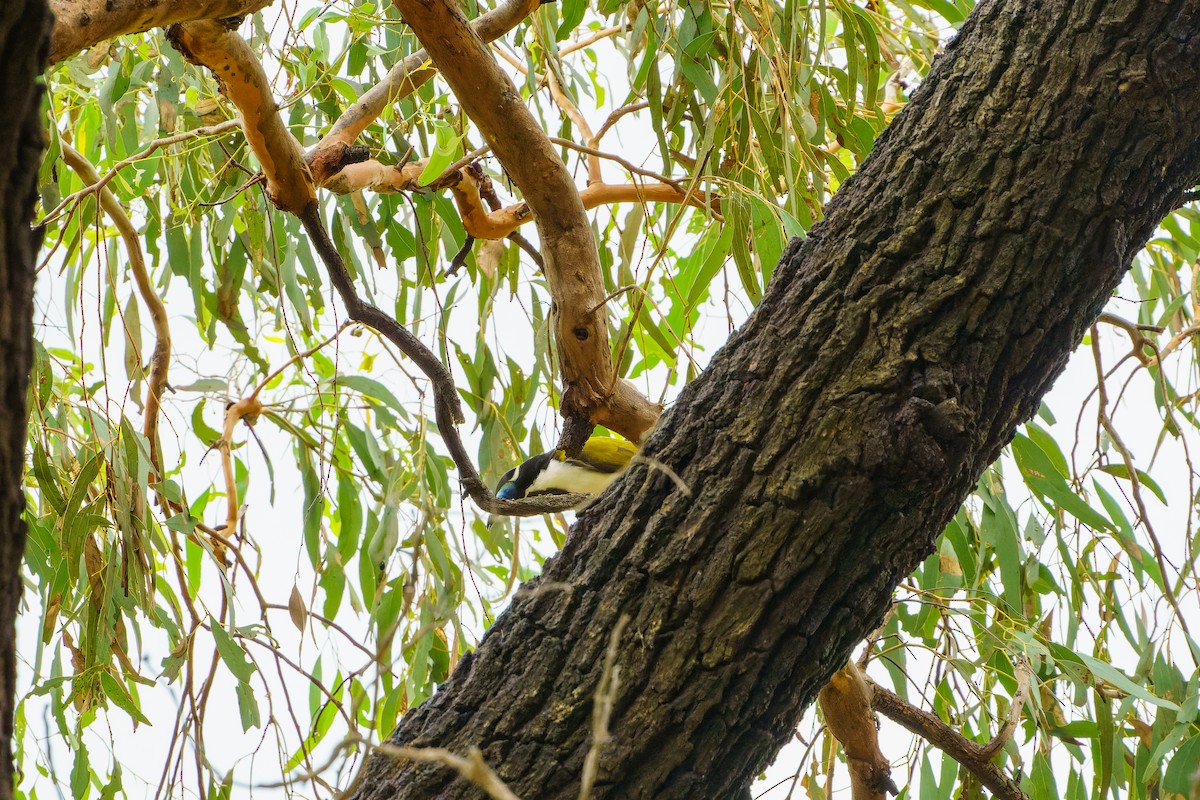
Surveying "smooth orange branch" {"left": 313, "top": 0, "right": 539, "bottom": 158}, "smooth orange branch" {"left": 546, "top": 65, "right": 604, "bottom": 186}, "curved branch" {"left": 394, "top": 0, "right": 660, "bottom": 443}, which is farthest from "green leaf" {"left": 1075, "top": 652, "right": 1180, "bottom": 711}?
"smooth orange branch" {"left": 313, "top": 0, "right": 539, "bottom": 158}

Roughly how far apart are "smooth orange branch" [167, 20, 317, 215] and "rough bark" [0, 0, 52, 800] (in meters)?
0.82

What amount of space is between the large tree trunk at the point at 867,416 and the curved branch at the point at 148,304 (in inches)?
39.8

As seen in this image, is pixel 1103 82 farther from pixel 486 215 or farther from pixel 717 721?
pixel 486 215

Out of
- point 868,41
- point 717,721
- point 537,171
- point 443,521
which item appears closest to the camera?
point 717,721

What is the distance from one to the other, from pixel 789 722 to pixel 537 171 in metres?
0.87

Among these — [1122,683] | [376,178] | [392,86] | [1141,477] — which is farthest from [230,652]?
[1141,477]

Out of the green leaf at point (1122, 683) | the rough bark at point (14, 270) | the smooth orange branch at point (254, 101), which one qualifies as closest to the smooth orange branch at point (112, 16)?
the smooth orange branch at point (254, 101)

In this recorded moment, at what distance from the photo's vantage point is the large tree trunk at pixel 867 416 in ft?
2.79

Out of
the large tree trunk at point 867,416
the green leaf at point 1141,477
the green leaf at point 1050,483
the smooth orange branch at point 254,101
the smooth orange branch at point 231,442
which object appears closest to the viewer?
the large tree trunk at point 867,416

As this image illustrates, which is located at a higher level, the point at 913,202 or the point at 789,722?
the point at 913,202

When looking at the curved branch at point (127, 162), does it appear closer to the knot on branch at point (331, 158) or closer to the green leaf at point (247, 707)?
the knot on branch at point (331, 158)

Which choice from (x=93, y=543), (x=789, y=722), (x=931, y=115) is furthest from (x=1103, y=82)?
(x=93, y=543)

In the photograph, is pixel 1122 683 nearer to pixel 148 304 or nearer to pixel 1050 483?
pixel 1050 483

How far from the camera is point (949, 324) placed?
86 centimetres
